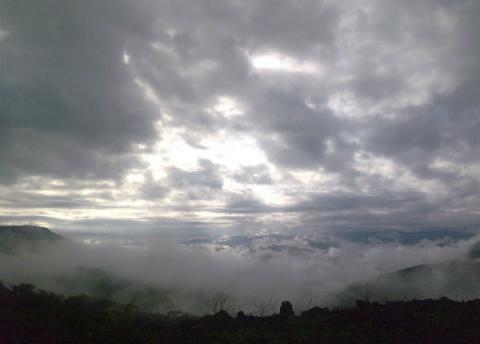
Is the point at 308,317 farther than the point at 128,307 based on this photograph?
Yes

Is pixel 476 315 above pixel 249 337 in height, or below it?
above

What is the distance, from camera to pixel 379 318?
186 feet

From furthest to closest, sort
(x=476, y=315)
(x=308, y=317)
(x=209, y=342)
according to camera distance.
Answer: (x=308, y=317)
(x=476, y=315)
(x=209, y=342)

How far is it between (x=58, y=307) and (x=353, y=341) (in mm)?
69815

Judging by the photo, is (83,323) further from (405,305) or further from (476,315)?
(476,315)

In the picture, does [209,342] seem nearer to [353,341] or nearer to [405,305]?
[353,341]

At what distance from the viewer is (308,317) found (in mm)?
62562

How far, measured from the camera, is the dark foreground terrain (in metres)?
45.5

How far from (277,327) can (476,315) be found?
94.2 feet

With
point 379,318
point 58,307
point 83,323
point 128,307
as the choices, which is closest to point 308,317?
point 379,318

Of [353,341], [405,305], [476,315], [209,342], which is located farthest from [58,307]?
[476,315]

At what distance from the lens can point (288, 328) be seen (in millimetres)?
55625

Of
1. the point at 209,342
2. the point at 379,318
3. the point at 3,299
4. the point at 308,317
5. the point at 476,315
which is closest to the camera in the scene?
the point at 209,342

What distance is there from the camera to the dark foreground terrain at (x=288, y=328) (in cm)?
4553
